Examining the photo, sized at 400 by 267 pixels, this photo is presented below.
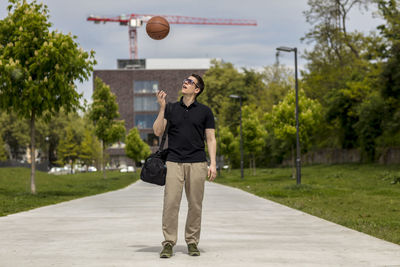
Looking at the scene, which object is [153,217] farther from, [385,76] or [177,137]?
[385,76]

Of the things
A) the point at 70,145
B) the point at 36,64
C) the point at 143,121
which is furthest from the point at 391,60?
the point at 143,121

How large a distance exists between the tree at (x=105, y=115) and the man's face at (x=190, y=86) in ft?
145

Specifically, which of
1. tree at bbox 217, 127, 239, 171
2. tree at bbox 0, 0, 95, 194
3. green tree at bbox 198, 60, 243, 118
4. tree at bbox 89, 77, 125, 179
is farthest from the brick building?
tree at bbox 0, 0, 95, 194

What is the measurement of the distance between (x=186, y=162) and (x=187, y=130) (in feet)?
1.22

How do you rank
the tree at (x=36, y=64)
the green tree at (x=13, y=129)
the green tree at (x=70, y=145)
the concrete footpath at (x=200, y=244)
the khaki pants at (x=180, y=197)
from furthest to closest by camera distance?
the green tree at (x=70, y=145), the green tree at (x=13, y=129), the tree at (x=36, y=64), the khaki pants at (x=180, y=197), the concrete footpath at (x=200, y=244)

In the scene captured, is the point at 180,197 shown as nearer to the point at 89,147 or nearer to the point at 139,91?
the point at 89,147

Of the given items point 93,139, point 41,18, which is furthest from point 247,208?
point 93,139

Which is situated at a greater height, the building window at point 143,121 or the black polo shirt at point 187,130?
the building window at point 143,121

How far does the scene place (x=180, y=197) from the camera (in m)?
6.66

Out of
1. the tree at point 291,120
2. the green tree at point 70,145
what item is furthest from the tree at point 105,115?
the green tree at point 70,145

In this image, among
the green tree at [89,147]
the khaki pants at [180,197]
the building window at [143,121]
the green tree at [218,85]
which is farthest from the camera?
the building window at [143,121]

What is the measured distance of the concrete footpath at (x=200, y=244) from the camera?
6352 mm

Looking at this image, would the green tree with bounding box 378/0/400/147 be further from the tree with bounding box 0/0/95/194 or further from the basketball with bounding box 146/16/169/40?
the basketball with bounding box 146/16/169/40

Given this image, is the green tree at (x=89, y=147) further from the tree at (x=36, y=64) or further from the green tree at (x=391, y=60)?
the tree at (x=36, y=64)
